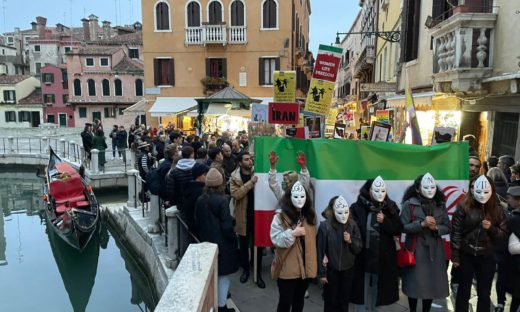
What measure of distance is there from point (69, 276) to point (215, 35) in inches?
705

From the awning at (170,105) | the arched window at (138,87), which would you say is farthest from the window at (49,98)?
the awning at (170,105)

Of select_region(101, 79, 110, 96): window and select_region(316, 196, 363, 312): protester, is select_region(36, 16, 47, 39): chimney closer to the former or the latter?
select_region(101, 79, 110, 96): window

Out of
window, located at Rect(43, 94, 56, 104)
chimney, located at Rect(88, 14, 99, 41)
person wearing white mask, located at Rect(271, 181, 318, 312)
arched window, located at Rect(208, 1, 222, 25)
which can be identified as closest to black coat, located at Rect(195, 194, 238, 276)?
person wearing white mask, located at Rect(271, 181, 318, 312)

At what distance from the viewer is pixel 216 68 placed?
25656 millimetres

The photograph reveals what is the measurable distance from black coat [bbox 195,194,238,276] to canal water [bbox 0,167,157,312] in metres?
4.03

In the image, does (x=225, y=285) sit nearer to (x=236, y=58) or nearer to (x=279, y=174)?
(x=279, y=174)

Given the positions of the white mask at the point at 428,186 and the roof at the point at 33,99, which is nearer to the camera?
the white mask at the point at 428,186

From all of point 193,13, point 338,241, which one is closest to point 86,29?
point 193,13

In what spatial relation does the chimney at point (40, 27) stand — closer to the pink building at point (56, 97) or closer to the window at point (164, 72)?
the pink building at point (56, 97)

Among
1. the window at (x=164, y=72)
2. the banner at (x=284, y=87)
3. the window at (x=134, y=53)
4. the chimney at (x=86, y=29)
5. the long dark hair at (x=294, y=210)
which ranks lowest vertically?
the long dark hair at (x=294, y=210)

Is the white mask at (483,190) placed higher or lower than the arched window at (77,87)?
lower

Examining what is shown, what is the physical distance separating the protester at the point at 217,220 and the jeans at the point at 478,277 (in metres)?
2.41

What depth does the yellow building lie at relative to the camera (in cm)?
2491

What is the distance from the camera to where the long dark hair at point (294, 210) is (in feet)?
12.5
